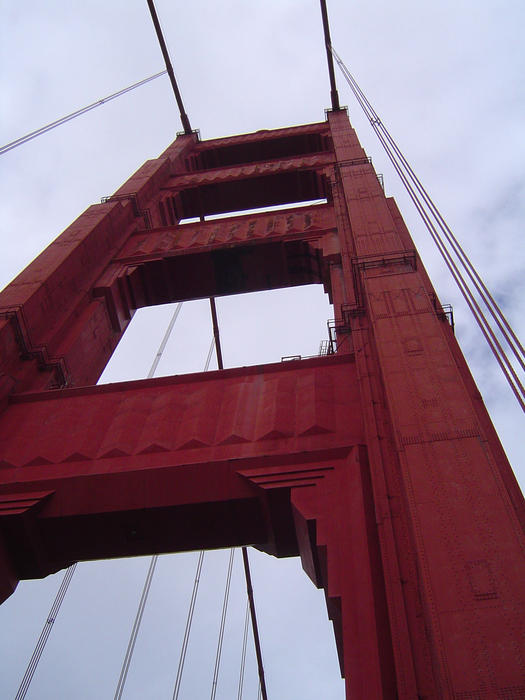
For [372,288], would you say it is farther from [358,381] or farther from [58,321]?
[58,321]

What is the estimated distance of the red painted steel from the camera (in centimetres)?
436


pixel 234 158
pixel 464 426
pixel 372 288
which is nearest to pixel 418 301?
pixel 372 288

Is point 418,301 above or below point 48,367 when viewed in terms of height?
below

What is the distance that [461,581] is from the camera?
4.16m

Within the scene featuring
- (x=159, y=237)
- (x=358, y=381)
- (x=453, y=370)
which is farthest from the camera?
(x=159, y=237)

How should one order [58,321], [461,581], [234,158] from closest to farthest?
1. [461,581]
2. [58,321]
3. [234,158]

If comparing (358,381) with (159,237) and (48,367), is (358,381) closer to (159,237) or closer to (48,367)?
(48,367)

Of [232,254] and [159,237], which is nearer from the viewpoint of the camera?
[232,254]

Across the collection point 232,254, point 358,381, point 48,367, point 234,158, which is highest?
point 234,158

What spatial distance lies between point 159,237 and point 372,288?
753cm

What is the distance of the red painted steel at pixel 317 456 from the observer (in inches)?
171

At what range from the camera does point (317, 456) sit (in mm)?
6688

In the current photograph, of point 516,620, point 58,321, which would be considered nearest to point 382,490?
point 516,620

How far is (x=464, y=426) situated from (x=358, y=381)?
209cm
